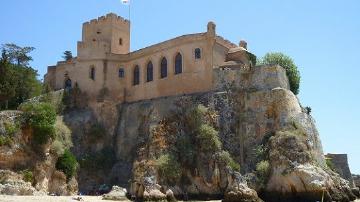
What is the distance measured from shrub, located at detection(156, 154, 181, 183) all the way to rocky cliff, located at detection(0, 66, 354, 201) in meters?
0.08

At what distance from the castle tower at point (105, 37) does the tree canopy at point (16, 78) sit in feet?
19.9

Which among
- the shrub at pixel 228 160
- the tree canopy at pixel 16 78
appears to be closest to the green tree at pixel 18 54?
the tree canopy at pixel 16 78

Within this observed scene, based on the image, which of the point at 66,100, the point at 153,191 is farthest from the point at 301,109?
the point at 66,100

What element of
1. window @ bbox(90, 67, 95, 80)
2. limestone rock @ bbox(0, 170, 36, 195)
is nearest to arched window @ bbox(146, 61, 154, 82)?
window @ bbox(90, 67, 95, 80)

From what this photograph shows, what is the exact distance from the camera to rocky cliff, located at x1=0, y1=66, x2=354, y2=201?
4041 centimetres

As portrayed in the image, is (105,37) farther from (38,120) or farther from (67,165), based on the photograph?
(67,165)

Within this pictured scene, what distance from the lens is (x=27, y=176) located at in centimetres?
3847

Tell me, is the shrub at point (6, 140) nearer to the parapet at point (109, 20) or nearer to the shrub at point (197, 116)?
the shrub at point (197, 116)

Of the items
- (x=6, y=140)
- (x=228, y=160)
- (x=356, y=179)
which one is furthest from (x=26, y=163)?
(x=356, y=179)

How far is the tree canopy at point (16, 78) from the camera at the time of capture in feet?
152

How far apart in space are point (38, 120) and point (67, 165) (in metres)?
4.77

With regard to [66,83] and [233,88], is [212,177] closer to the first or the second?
[233,88]

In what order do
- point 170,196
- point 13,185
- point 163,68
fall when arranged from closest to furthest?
1. point 13,185
2. point 170,196
3. point 163,68

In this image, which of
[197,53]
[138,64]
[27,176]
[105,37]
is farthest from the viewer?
[105,37]
